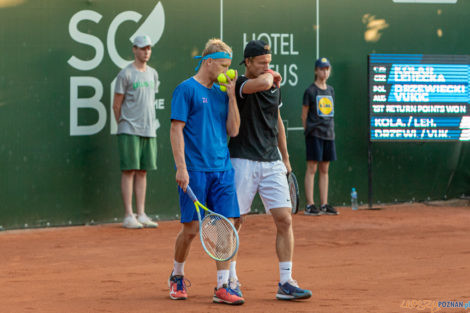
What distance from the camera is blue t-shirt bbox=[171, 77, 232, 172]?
20.6 ft

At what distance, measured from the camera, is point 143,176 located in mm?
10852

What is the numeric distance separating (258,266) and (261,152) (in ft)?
5.83

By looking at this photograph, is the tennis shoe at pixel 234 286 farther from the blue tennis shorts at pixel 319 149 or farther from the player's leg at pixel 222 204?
the blue tennis shorts at pixel 319 149

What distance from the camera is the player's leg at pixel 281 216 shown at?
6422mm

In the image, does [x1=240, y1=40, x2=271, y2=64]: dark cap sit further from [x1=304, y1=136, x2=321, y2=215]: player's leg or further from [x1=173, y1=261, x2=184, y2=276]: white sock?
[x1=304, y1=136, x2=321, y2=215]: player's leg

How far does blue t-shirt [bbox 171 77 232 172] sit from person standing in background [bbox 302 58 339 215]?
19.3 feet

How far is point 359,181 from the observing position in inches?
512

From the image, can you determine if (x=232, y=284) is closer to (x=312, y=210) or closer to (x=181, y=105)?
(x=181, y=105)

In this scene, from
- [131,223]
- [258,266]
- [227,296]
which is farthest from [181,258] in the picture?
[131,223]

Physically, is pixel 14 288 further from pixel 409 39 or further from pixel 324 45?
pixel 409 39

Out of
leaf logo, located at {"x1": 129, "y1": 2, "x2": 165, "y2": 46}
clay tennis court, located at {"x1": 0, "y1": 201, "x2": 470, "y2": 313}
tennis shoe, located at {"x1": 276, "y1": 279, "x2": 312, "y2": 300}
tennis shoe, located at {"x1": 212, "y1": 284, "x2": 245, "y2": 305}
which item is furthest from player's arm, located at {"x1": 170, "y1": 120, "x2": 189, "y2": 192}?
leaf logo, located at {"x1": 129, "y1": 2, "x2": 165, "y2": 46}

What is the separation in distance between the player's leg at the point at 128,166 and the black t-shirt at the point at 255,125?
4156 millimetres

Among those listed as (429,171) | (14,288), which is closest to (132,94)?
(14,288)

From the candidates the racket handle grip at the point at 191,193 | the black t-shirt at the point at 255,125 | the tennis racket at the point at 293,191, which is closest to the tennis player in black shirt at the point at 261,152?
the black t-shirt at the point at 255,125
